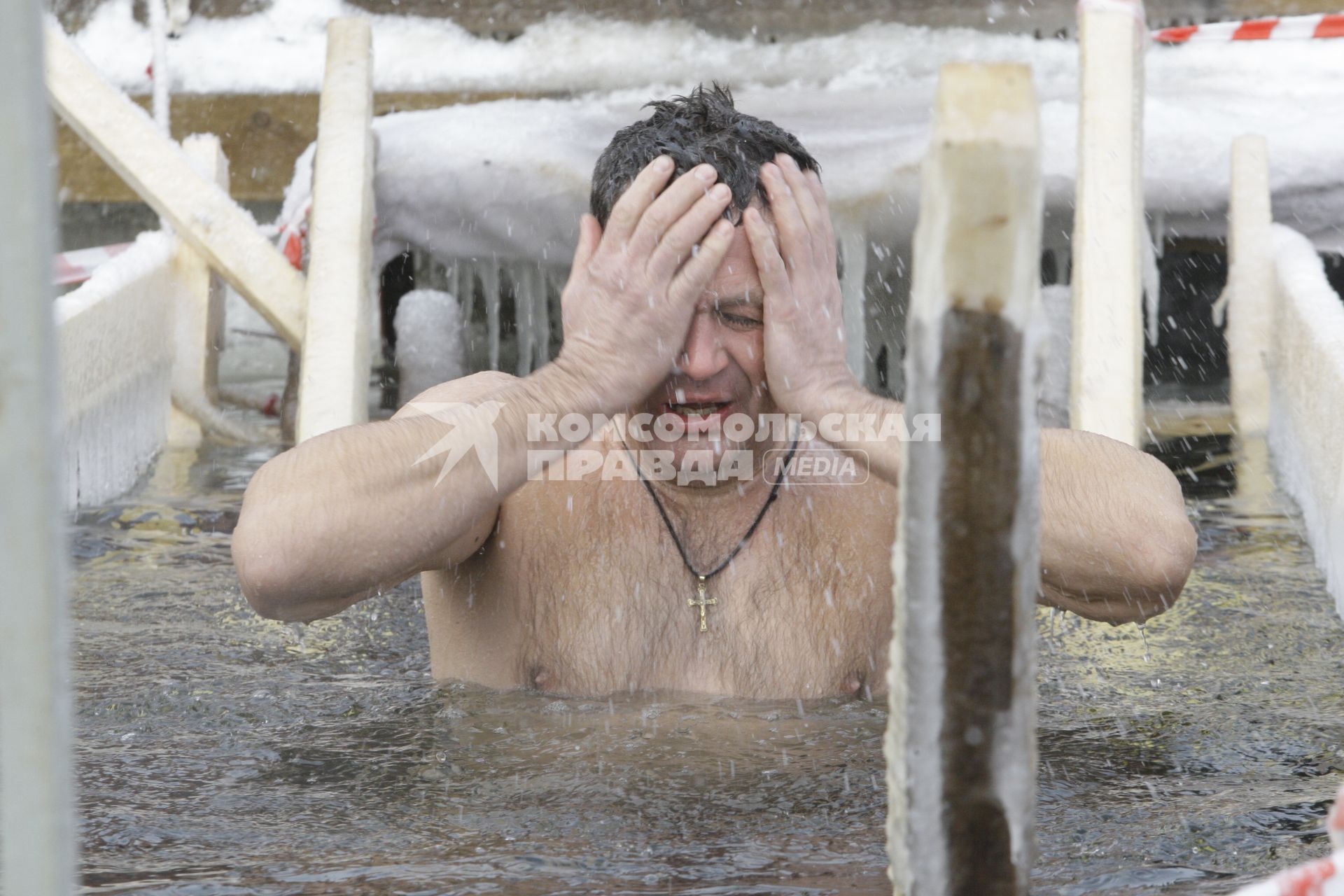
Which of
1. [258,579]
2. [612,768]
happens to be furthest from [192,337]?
[612,768]

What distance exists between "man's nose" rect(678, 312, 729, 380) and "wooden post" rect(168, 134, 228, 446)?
3.09 meters

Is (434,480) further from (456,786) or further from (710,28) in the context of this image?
(710,28)

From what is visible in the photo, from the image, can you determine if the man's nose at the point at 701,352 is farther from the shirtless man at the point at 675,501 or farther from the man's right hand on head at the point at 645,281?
the man's right hand on head at the point at 645,281

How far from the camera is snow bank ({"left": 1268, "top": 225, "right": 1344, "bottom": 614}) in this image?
134 inches

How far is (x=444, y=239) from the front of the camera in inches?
194

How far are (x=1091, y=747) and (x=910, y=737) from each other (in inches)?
50.8

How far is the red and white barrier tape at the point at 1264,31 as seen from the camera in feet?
19.2

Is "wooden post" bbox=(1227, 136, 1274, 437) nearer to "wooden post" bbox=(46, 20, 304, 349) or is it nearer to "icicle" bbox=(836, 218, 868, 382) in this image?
"icicle" bbox=(836, 218, 868, 382)

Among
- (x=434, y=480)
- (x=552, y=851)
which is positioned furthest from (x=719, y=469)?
(x=552, y=851)

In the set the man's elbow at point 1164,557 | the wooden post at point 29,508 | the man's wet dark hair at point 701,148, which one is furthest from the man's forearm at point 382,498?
the wooden post at point 29,508

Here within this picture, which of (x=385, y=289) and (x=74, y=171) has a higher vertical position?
(x=74, y=171)

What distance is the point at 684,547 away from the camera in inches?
99.7

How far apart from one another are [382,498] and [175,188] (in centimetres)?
260

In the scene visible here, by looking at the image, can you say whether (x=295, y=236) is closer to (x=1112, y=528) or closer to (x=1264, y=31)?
(x=1112, y=528)
